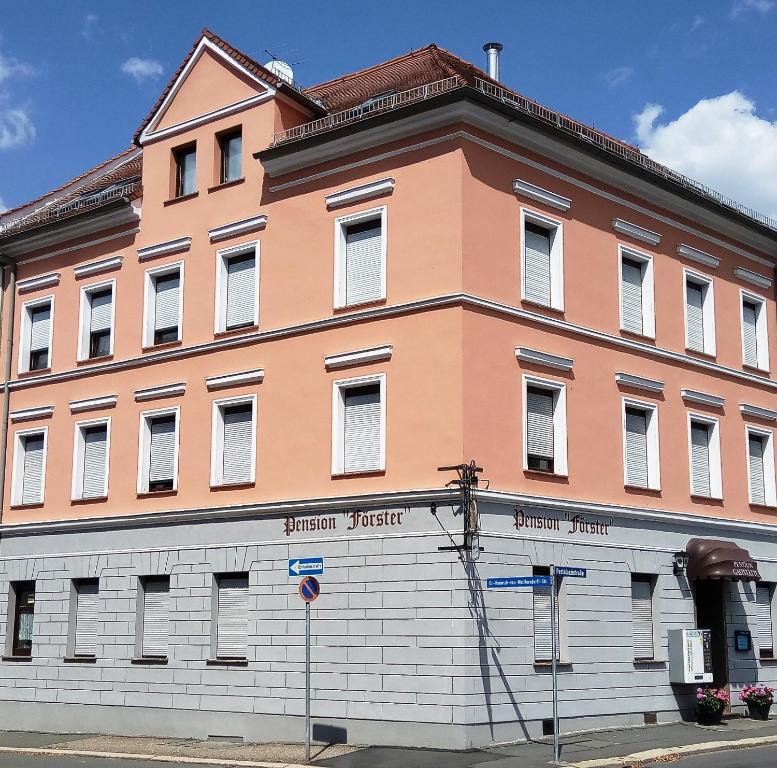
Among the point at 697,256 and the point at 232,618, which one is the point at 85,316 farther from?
the point at 697,256

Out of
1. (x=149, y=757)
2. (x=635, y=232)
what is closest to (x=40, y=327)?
(x=149, y=757)

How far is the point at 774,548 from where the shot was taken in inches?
1232

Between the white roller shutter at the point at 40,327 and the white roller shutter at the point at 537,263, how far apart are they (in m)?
14.0

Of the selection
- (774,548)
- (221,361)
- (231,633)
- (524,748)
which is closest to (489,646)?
(524,748)

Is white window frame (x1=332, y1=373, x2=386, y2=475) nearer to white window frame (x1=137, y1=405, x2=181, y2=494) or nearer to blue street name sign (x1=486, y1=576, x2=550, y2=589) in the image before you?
blue street name sign (x1=486, y1=576, x2=550, y2=589)

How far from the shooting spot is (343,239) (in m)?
26.3

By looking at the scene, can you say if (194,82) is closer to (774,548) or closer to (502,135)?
(502,135)

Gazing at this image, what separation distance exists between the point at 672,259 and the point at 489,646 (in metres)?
11.6

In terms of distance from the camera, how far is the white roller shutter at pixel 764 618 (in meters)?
30.0

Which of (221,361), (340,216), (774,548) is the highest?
(340,216)

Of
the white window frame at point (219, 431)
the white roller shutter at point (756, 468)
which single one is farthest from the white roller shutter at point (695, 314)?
the white window frame at point (219, 431)

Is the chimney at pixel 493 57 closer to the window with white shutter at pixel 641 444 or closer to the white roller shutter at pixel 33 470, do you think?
the window with white shutter at pixel 641 444

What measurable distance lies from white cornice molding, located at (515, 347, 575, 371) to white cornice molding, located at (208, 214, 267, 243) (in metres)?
6.87

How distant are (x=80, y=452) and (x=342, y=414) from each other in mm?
8893
